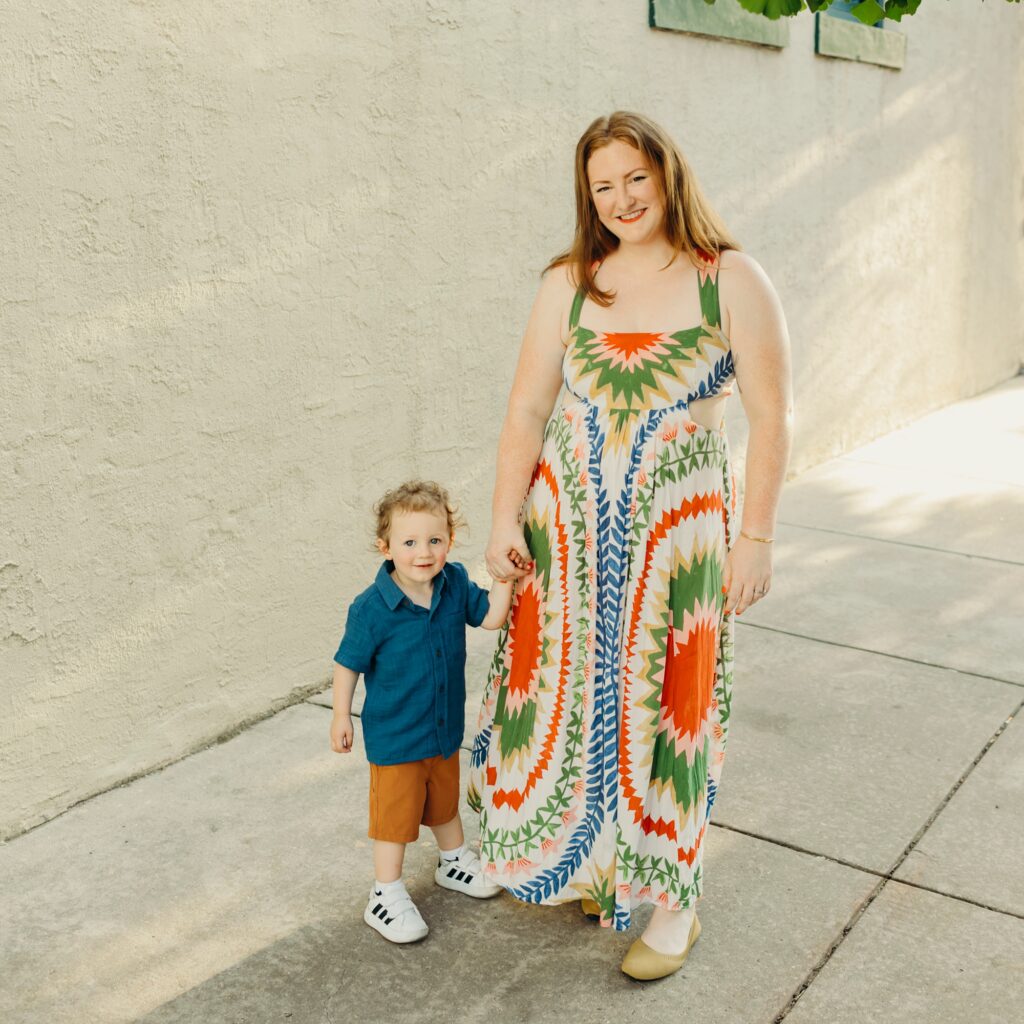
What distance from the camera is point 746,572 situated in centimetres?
277

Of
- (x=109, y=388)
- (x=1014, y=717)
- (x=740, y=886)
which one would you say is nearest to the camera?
(x=740, y=886)

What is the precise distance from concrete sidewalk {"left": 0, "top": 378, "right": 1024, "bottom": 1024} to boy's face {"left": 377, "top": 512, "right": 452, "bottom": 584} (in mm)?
855

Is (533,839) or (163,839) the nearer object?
(533,839)

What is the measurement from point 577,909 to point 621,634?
76 cm

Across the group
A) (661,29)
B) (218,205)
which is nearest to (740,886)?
(218,205)

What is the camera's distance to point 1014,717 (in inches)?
164

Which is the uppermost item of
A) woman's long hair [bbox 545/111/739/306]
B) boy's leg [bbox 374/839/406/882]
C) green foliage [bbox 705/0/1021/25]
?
green foliage [bbox 705/0/1021/25]

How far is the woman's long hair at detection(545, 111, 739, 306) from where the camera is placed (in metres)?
2.64

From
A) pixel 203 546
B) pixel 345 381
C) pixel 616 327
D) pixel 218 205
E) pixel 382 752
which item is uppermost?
pixel 218 205

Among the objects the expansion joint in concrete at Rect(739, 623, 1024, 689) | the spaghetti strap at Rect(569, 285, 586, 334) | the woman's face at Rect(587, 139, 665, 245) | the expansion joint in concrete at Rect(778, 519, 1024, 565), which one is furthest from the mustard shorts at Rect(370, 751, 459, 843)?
the expansion joint in concrete at Rect(778, 519, 1024, 565)

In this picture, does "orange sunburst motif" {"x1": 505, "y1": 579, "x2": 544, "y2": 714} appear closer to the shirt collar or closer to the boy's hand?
the shirt collar

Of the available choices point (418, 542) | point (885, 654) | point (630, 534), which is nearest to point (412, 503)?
point (418, 542)

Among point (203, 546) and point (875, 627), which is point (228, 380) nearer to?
point (203, 546)

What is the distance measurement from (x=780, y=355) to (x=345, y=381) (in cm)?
187
